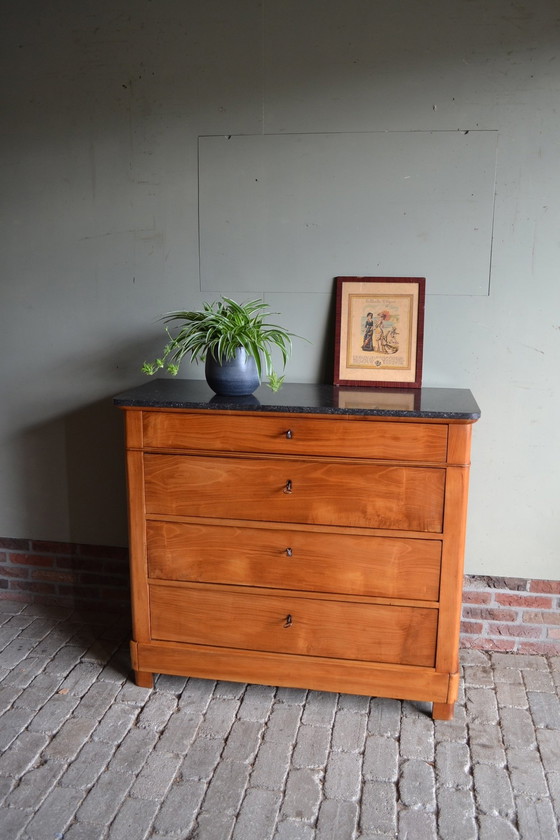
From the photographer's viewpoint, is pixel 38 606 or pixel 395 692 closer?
pixel 395 692

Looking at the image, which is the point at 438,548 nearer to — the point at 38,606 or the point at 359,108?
the point at 359,108

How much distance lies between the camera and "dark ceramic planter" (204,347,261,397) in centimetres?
Answer: 250

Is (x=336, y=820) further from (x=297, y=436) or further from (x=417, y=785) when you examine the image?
(x=297, y=436)

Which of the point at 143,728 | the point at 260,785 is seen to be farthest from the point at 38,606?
the point at 260,785

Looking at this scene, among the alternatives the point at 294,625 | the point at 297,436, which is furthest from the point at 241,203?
the point at 294,625

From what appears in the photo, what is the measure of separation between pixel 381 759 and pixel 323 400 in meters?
1.17

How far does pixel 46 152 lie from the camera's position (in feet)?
9.59

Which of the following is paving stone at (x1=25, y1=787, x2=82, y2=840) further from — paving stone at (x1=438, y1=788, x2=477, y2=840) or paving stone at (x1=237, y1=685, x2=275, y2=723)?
paving stone at (x1=438, y1=788, x2=477, y2=840)

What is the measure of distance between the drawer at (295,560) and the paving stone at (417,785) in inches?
20.4

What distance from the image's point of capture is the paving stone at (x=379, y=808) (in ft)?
6.53

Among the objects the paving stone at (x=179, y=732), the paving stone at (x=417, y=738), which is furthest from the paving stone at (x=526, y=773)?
the paving stone at (x=179, y=732)

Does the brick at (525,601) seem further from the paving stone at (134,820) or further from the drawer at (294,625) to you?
the paving stone at (134,820)

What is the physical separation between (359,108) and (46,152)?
4.18 feet

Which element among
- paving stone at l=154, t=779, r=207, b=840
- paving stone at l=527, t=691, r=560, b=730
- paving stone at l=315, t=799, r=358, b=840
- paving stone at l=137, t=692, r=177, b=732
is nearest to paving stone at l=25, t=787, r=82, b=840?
paving stone at l=154, t=779, r=207, b=840
